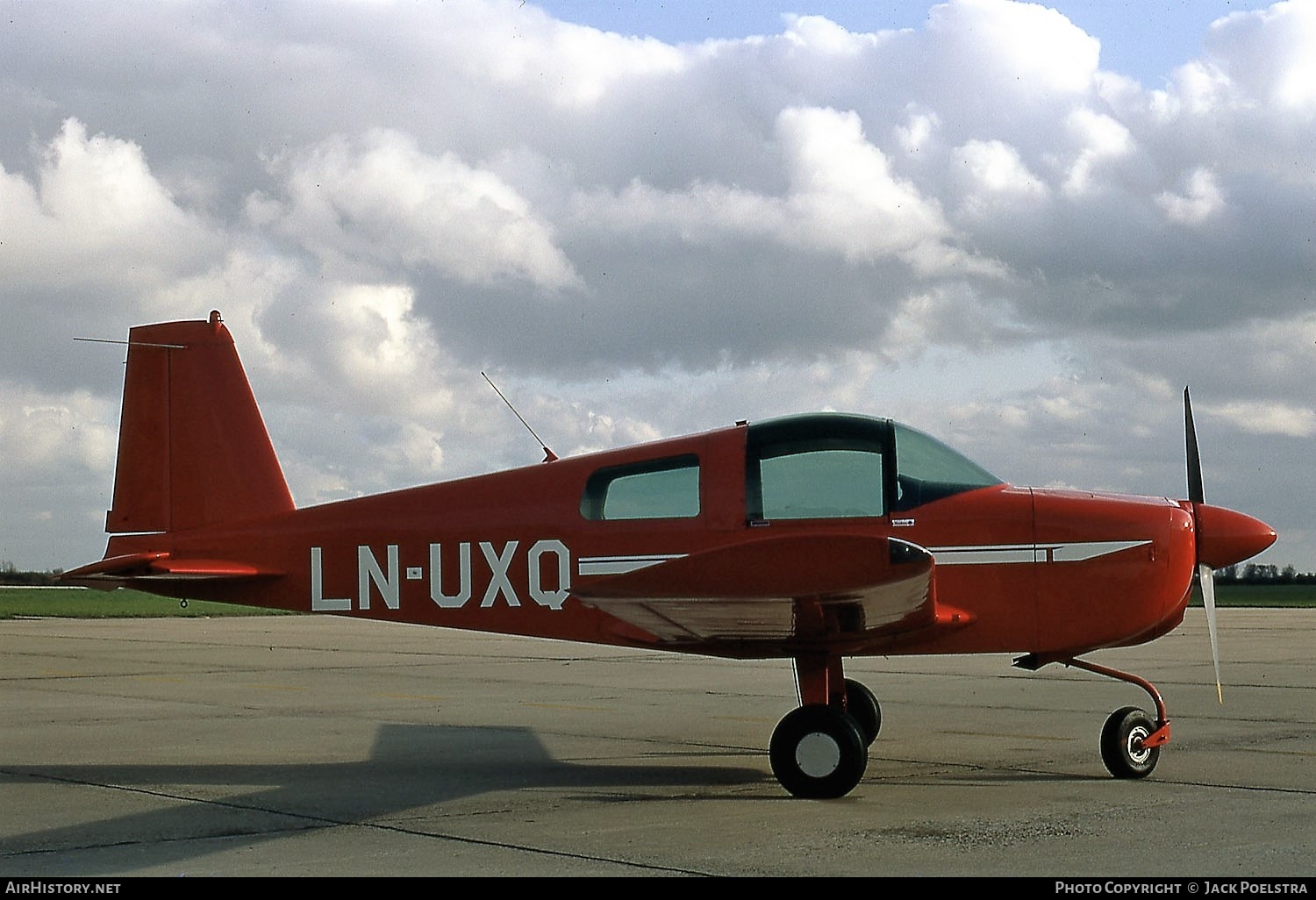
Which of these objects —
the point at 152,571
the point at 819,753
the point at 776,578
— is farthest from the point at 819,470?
the point at 152,571

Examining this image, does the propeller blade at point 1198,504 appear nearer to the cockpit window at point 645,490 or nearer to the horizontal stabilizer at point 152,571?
the cockpit window at point 645,490

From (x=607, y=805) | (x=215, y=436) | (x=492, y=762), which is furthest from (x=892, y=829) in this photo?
(x=215, y=436)

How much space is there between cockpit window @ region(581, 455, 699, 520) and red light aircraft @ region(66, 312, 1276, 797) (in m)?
0.01

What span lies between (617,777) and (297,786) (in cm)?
204

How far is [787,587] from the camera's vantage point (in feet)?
24.3

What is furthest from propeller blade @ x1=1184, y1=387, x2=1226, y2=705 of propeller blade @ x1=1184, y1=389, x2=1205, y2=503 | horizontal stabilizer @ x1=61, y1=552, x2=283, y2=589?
horizontal stabilizer @ x1=61, y1=552, x2=283, y2=589

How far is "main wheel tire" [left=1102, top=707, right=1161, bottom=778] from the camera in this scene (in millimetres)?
8734

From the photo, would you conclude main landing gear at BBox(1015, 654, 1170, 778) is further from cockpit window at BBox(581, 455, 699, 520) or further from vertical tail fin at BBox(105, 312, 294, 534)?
vertical tail fin at BBox(105, 312, 294, 534)

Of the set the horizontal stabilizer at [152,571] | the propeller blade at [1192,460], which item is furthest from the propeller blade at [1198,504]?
the horizontal stabilizer at [152,571]

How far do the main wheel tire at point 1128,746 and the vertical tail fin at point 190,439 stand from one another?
5.90 m

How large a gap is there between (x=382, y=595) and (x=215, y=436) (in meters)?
2.00

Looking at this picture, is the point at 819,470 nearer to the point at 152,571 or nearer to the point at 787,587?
the point at 787,587

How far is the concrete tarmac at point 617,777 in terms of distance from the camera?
6359 mm
